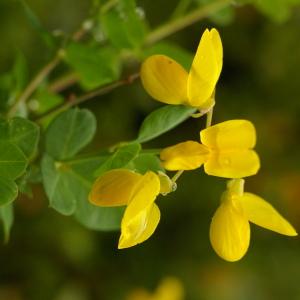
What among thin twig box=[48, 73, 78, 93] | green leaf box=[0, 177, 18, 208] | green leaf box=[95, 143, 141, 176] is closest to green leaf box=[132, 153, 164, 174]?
green leaf box=[95, 143, 141, 176]

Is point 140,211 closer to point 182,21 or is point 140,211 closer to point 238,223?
point 238,223

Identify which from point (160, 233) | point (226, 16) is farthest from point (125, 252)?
point (226, 16)

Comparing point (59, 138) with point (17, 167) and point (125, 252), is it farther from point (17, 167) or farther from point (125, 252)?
point (125, 252)

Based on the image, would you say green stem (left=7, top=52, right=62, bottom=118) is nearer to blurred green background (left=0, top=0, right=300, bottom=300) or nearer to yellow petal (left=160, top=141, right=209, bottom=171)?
yellow petal (left=160, top=141, right=209, bottom=171)

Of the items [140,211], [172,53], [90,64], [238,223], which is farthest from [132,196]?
[172,53]

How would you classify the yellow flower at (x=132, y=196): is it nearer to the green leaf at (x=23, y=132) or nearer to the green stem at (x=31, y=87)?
the green leaf at (x=23, y=132)

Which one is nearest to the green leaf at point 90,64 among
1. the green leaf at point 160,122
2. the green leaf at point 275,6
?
the green leaf at point 160,122
